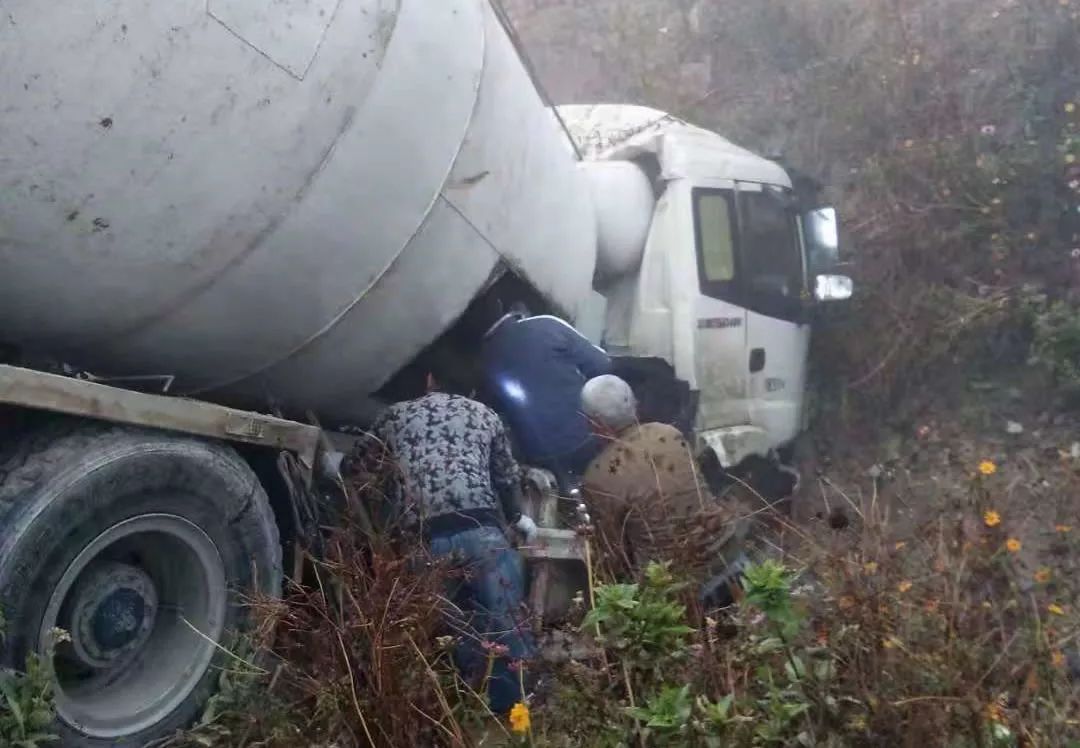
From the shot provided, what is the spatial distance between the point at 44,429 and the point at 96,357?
48 centimetres

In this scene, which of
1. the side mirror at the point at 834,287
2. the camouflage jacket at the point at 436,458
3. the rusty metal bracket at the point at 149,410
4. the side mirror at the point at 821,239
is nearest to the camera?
the rusty metal bracket at the point at 149,410

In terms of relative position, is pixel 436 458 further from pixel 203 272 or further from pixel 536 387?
pixel 203 272

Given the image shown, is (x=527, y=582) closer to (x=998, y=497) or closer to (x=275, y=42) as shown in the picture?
(x=998, y=497)

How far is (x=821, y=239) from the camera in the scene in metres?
6.27

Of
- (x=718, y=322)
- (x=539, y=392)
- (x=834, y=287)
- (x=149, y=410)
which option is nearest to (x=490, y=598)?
(x=539, y=392)

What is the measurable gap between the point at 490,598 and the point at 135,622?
3.55 feet

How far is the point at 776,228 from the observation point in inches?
245

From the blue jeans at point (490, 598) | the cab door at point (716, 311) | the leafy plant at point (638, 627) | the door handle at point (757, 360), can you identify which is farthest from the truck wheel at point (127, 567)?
the door handle at point (757, 360)

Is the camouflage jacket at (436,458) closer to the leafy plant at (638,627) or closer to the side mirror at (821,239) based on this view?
the leafy plant at (638,627)

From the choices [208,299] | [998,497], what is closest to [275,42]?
[208,299]

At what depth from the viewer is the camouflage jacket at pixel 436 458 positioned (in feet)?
12.0

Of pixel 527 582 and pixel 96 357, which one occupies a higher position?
pixel 96 357

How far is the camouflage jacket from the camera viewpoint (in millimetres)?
3666

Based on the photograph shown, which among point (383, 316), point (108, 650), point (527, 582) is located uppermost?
point (383, 316)
